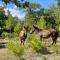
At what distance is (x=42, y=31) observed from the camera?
12.3 metres

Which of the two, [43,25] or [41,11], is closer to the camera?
[43,25]

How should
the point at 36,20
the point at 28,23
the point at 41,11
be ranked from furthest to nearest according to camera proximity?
the point at 41,11 < the point at 28,23 < the point at 36,20

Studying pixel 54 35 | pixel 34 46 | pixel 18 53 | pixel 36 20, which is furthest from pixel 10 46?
pixel 54 35

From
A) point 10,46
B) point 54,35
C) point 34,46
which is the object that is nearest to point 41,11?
point 54,35

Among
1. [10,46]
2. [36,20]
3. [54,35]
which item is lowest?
[54,35]

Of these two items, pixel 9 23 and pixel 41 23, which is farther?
pixel 9 23

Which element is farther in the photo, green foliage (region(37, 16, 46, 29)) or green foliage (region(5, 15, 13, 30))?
green foliage (region(5, 15, 13, 30))

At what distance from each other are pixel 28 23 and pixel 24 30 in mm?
643

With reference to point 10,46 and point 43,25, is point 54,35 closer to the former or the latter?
point 43,25

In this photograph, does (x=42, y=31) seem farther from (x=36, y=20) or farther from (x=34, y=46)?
(x=34, y=46)

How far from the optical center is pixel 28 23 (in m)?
12.6

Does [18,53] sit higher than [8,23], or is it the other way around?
[18,53]

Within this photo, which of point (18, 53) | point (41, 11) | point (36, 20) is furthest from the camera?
point (41, 11)

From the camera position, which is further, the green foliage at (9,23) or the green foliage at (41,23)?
the green foliage at (9,23)
